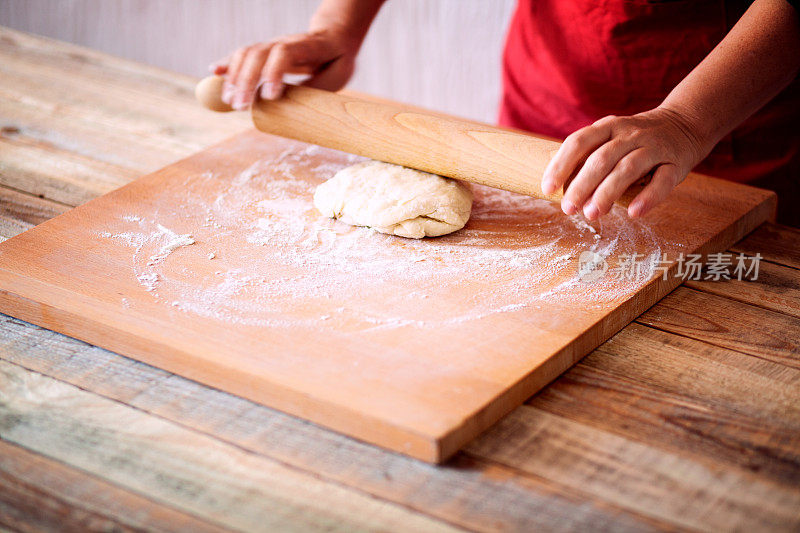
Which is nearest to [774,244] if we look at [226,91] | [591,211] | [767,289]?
[767,289]

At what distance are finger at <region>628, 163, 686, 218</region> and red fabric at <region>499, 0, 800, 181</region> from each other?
1.58 ft

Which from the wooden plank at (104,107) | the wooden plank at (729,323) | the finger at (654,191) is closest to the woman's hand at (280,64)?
the wooden plank at (104,107)

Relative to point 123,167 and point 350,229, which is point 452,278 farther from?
point 123,167

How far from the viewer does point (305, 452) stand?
895 millimetres

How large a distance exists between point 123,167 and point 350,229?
615 mm

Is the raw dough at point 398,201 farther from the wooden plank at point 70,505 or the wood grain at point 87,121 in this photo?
the wooden plank at point 70,505

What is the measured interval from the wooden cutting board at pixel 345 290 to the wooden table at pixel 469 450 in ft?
0.12

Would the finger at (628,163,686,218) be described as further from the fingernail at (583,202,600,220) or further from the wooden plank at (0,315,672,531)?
the wooden plank at (0,315,672,531)

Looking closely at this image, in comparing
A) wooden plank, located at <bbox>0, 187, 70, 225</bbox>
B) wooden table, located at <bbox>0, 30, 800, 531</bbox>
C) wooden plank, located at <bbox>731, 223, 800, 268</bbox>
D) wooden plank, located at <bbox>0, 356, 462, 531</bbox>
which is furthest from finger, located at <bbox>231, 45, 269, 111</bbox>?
wooden plank, located at <bbox>731, 223, 800, 268</bbox>

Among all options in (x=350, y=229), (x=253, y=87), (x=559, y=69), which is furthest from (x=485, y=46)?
(x=350, y=229)

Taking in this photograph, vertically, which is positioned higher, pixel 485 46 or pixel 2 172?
pixel 485 46

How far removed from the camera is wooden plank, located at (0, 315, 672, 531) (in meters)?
0.81

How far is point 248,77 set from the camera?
1.56 metres

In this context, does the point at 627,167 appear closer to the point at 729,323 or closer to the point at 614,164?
the point at 614,164
